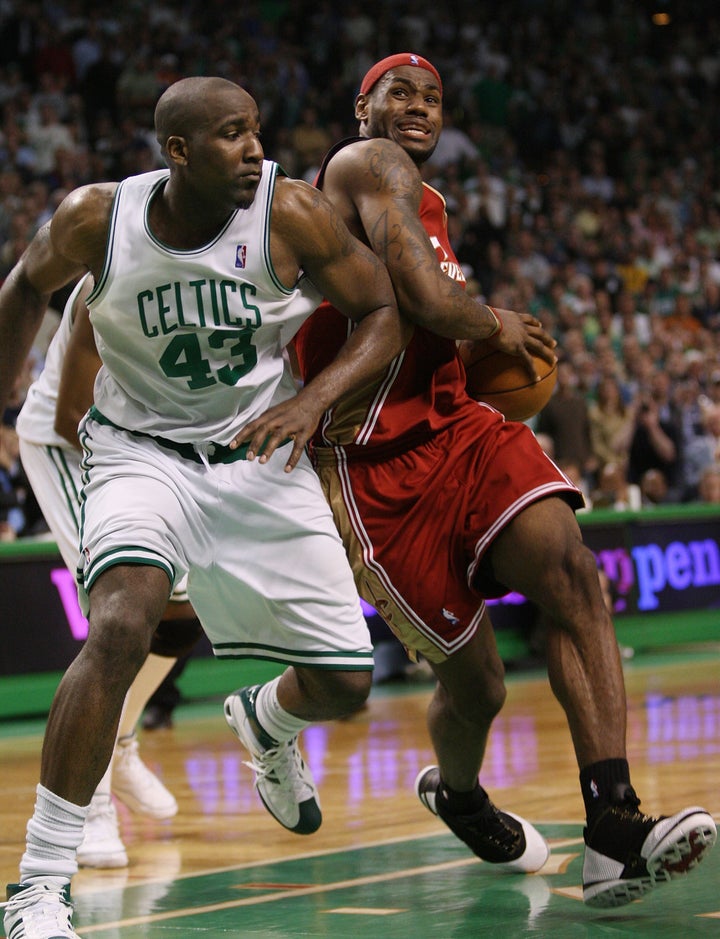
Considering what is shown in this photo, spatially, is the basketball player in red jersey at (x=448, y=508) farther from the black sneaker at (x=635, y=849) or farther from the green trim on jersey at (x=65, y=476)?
the green trim on jersey at (x=65, y=476)

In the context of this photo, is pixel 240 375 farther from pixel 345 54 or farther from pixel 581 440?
pixel 345 54

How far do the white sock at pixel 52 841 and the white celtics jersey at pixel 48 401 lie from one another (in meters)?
1.96

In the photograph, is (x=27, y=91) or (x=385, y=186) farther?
(x=27, y=91)

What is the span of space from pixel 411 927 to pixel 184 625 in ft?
6.95

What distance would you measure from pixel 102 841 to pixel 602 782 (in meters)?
1.78

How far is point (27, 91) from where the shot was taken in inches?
566

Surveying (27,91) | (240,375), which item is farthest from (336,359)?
(27,91)

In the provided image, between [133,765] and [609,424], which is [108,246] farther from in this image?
[609,424]

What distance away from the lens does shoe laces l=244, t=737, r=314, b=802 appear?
455cm

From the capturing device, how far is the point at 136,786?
5.50 m

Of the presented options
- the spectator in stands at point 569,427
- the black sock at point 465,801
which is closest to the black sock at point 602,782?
the black sock at point 465,801

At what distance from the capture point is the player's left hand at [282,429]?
385cm

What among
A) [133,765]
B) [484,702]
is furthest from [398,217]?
[133,765]

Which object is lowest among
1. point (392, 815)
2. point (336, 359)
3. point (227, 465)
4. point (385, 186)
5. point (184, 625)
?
point (392, 815)
